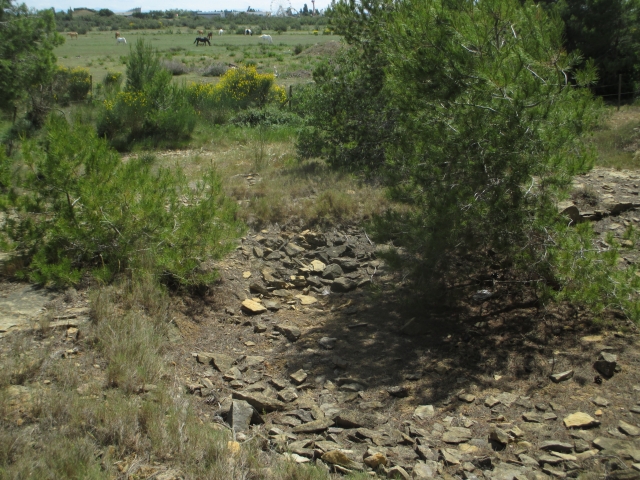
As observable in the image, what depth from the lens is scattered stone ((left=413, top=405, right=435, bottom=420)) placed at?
15.3ft

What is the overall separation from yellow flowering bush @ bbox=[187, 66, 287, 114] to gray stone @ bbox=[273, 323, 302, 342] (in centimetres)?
1294

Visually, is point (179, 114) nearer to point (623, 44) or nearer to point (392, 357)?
point (392, 357)

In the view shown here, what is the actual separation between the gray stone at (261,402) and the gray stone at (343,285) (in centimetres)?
253

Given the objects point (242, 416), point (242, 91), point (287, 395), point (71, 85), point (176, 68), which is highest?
point (176, 68)

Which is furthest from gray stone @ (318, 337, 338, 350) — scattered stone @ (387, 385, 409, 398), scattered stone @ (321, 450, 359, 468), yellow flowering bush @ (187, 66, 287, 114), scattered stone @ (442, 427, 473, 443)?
yellow flowering bush @ (187, 66, 287, 114)

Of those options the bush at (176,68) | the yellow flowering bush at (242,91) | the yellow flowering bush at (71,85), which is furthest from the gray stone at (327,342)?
the bush at (176,68)

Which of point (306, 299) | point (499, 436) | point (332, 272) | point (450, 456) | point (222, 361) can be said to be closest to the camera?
point (450, 456)

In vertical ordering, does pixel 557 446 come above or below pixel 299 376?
above

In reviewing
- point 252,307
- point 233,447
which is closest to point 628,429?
point 233,447

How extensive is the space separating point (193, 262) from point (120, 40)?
56323 mm

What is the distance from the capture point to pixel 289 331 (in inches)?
244

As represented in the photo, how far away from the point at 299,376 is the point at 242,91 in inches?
628

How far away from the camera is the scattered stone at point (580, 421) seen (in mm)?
4238

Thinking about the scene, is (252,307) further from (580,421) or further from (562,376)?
(580,421)
